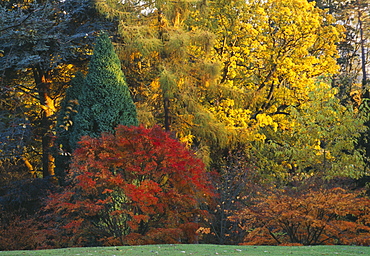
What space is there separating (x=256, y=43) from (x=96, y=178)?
32.4 ft

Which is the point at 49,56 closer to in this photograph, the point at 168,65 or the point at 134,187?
the point at 168,65

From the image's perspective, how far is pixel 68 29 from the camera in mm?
16469

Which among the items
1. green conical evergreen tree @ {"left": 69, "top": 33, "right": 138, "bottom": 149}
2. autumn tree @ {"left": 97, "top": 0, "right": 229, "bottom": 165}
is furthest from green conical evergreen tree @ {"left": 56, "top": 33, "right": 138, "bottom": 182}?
autumn tree @ {"left": 97, "top": 0, "right": 229, "bottom": 165}

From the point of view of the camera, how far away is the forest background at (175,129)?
980 centimetres

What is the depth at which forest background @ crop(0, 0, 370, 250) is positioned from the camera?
9.80m

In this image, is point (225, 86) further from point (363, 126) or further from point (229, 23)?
point (363, 126)

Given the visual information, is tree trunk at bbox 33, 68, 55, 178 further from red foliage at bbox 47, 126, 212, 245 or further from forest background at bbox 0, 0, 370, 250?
red foliage at bbox 47, 126, 212, 245

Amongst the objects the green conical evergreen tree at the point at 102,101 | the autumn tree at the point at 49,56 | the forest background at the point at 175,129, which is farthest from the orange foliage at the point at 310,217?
the autumn tree at the point at 49,56

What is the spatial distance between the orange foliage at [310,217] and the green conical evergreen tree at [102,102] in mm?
4307

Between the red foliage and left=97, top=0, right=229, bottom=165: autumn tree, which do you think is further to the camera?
left=97, top=0, right=229, bottom=165: autumn tree

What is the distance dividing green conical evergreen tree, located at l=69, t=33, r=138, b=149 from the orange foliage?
4.31m

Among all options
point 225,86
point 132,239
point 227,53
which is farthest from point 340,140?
point 132,239

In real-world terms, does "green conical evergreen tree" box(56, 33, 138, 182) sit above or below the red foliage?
above

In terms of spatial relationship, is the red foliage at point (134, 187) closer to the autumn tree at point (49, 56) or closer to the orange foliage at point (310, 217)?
the orange foliage at point (310, 217)
